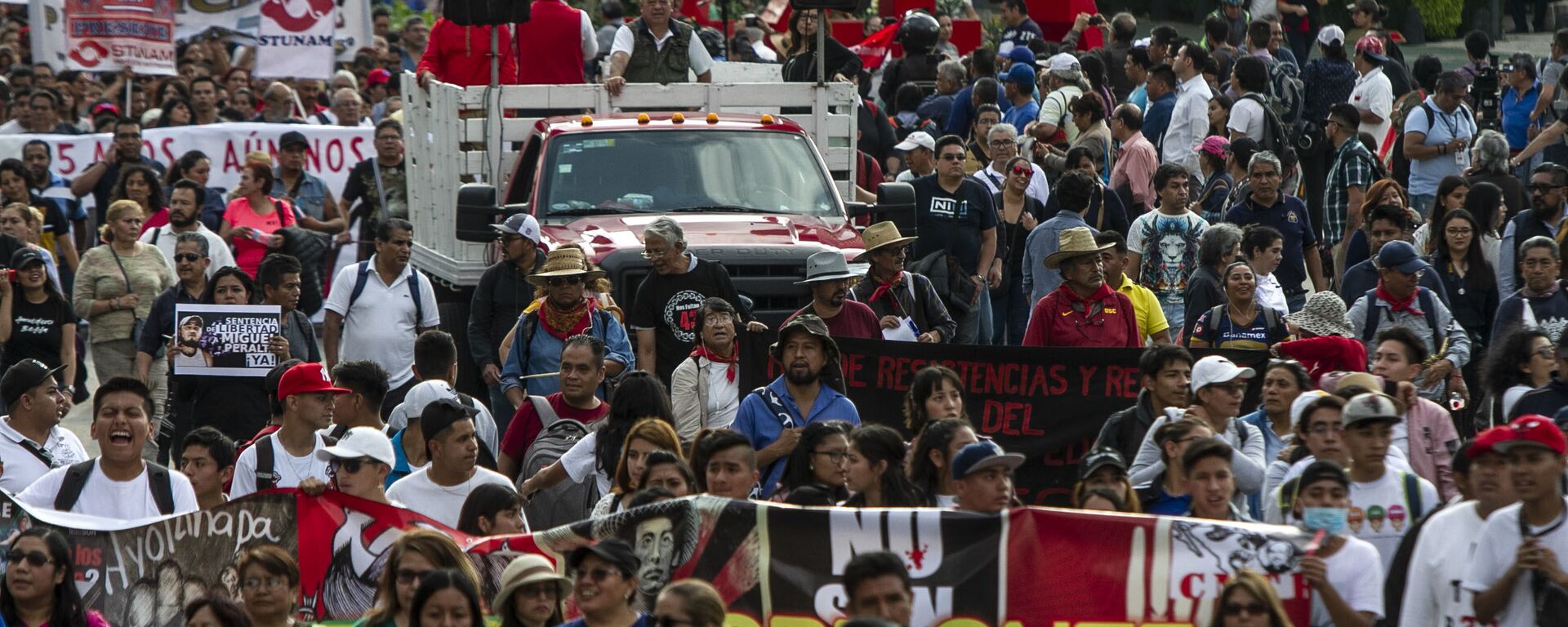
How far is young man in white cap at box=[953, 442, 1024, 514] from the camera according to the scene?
7582mm

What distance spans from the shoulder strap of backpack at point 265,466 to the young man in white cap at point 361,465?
0.79 meters

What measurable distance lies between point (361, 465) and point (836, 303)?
11.4 feet

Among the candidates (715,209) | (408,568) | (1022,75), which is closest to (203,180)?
(715,209)

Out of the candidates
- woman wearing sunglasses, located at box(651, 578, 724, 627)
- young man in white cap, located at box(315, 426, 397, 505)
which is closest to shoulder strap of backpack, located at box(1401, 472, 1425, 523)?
woman wearing sunglasses, located at box(651, 578, 724, 627)

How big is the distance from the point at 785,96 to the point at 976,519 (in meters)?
8.28

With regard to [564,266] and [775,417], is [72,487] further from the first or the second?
[564,266]

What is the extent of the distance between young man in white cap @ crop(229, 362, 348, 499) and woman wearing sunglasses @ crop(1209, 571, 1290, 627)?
422 centimetres

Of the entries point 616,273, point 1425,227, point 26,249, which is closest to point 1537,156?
point 1425,227

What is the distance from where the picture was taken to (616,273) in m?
12.7

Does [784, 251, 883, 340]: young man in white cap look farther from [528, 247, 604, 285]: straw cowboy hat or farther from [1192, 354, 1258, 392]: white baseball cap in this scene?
[1192, 354, 1258, 392]: white baseball cap

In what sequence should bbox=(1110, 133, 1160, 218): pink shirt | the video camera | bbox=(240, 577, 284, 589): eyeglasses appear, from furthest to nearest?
the video camera < bbox=(1110, 133, 1160, 218): pink shirt < bbox=(240, 577, 284, 589): eyeglasses

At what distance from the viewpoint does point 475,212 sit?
43.0 feet

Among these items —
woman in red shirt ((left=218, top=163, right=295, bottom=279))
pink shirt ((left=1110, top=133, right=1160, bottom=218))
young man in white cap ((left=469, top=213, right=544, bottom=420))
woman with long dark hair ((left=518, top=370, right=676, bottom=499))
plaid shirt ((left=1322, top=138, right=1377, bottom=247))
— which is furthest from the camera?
pink shirt ((left=1110, top=133, right=1160, bottom=218))

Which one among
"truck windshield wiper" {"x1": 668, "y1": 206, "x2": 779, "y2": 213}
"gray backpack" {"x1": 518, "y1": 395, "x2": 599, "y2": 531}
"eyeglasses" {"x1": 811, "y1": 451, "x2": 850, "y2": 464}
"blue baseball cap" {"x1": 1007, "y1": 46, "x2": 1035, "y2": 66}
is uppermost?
"blue baseball cap" {"x1": 1007, "y1": 46, "x2": 1035, "y2": 66}
